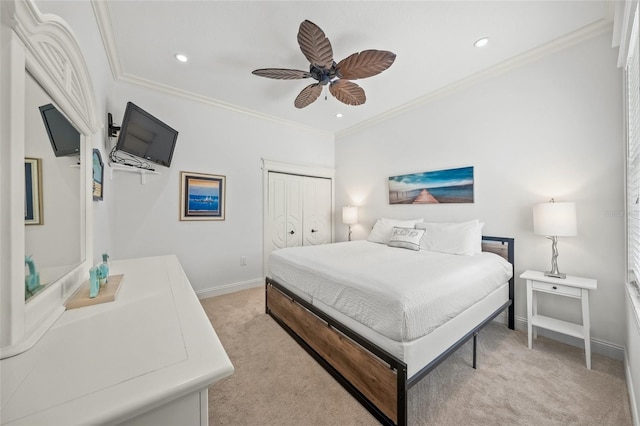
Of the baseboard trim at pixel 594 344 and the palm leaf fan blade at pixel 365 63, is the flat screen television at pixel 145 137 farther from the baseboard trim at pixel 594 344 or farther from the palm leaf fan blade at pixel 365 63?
the baseboard trim at pixel 594 344

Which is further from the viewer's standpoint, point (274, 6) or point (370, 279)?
point (274, 6)

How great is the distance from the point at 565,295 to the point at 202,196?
415 cm

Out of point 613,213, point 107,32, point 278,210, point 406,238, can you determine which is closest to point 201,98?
point 107,32

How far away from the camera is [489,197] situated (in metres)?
2.84

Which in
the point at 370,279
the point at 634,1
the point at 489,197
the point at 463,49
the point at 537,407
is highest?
the point at 463,49

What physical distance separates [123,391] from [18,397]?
0.20 meters

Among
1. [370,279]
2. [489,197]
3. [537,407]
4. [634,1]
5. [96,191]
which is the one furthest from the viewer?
[489,197]

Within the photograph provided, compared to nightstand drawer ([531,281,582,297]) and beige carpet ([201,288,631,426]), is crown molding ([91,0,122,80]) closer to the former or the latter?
beige carpet ([201,288,631,426])

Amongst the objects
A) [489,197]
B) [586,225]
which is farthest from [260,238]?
[586,225]

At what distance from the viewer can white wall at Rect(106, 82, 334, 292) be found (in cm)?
292

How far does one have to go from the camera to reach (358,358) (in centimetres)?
160

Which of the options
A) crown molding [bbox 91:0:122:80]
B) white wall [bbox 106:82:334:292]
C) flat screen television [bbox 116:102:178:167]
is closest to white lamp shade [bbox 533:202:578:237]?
white wall [bbox 106:82:334:292]

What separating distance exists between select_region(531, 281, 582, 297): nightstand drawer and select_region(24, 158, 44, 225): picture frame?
10.9 feet

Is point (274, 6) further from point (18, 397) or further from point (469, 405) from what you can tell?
point (469, 405)
